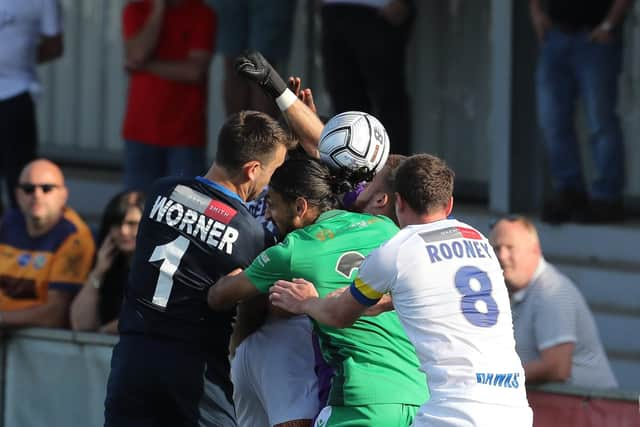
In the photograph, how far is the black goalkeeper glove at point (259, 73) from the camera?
6.27m

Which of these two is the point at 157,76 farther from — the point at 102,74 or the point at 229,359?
the point at 229,359

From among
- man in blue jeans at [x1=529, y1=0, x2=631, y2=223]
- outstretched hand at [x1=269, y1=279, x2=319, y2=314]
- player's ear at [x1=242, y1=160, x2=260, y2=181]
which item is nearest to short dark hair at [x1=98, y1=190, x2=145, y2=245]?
player's ear at [x1=242, y1=160, x2=260, y2=181]

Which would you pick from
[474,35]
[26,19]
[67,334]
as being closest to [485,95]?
[474,35]

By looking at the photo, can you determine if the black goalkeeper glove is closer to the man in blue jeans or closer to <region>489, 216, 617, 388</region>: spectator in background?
<region>489, 216, 617, 388</region>: spectator in background

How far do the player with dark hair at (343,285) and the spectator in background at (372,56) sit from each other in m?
4.25

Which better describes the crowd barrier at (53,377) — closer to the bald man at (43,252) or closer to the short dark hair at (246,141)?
the bald man at (43,252)

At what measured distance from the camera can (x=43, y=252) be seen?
350 inches

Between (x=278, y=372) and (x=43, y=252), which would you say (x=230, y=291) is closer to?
(x=278, y=372)

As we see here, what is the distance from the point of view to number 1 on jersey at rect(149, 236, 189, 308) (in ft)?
19.6

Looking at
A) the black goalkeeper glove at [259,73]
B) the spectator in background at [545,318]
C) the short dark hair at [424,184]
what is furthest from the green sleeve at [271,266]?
the spectator in background at [545,318]

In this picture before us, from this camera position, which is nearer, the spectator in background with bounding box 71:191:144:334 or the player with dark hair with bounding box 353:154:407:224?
the player with dark hair with bounding box 353:154:407:224

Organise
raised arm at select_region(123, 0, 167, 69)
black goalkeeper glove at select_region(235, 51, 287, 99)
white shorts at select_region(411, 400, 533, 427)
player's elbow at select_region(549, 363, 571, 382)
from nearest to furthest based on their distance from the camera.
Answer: white shorts at select_region(411, 400, 533, 427), black goalkeeper glove at select_region(235, 51, 287, 99), player's elbow at select_region(549, 363, 571, 382), raised arm at select_region(123, 0, 167, 69)

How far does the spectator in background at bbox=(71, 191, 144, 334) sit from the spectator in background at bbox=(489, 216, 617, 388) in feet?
6.90

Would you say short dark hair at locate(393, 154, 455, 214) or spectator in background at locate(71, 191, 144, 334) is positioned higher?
short dark hair at locate(393, 154, 455, 214)
